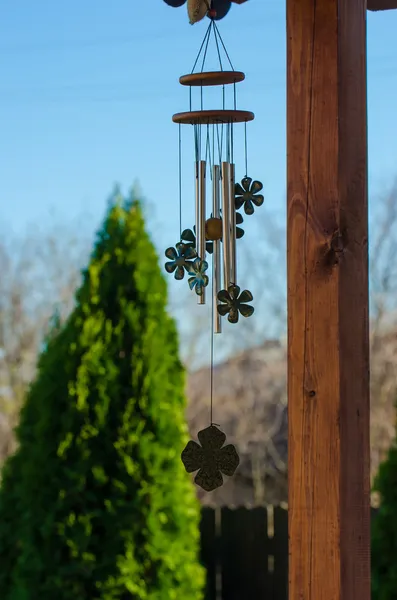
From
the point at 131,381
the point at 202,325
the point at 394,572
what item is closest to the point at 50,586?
the point at 131,381

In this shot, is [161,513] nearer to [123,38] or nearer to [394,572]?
[394,572]

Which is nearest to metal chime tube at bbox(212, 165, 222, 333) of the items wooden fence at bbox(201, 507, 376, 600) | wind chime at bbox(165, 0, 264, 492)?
wind chime at bbox(165, 0, 264, 492)

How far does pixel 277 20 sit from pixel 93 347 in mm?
6107

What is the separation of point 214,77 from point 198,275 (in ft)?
1.29

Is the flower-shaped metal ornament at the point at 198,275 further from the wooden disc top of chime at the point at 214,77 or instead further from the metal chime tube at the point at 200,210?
the wooden disc top of chime at the point at 214,77

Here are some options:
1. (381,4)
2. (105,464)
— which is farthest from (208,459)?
(105,464)

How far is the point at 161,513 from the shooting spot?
139 inches

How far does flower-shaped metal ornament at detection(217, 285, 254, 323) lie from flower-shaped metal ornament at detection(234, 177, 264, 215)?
0.18 metres

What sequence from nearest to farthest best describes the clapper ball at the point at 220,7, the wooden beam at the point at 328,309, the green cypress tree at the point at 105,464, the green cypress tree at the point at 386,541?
the wooden beam at the point at 328,309, the clapper ball at the point at 220,7, the green cypress tree at the point at 386,541, the green cypress tree at the point at 105,464

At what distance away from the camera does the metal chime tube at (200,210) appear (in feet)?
6.22

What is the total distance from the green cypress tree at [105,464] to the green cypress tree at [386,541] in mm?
715

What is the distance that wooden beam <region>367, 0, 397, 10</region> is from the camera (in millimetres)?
2152

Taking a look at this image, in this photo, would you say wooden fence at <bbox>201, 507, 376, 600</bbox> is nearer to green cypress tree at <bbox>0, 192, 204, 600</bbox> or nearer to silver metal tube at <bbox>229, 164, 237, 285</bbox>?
green cypress tree at <bbox>0, 192, 204, 600</bbox>

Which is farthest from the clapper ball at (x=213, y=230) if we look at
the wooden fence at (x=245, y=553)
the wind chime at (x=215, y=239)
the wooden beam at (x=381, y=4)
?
the wooden fence at (x=245, y=553)
